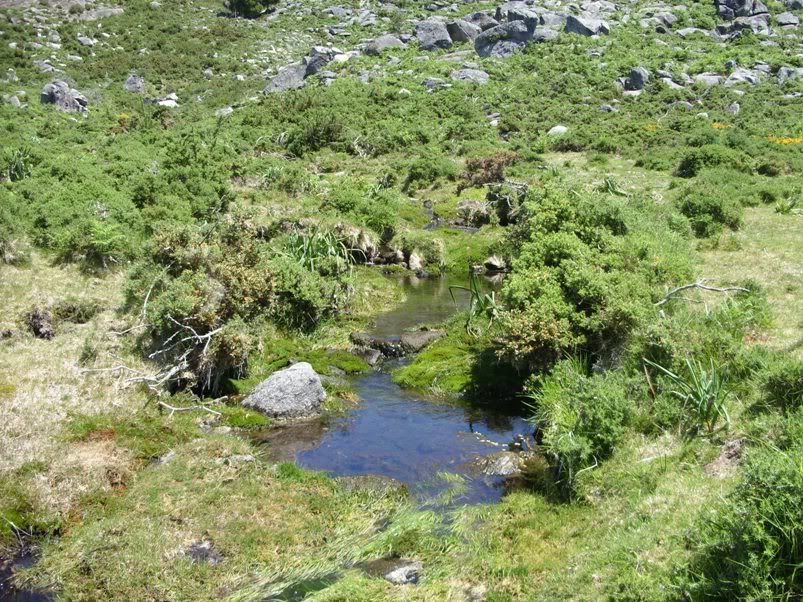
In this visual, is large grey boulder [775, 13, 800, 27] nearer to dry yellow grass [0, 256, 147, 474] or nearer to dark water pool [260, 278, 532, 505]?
dark water pool [260, 278, 532, 505]

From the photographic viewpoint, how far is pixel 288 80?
233 feet

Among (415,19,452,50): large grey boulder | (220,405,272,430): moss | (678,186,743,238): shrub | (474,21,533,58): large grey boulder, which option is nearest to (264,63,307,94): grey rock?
(415,19,452,50): large grey boulder

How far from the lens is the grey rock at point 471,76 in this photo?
69.5 m

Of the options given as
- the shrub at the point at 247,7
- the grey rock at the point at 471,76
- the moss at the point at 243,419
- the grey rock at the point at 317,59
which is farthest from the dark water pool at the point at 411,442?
the shrub at the point at 247,7

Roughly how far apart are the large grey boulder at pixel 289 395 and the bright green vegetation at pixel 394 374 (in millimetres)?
473

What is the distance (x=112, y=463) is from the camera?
1418 cm

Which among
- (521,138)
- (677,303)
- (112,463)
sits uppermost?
(677,303)

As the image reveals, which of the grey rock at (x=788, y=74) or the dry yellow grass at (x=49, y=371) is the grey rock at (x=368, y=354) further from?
the grey rock at (x=788, y=74)

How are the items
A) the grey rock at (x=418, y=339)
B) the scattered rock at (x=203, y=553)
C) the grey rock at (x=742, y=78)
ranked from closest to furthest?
the scattered rock at (x=203, y=553) < the grey rock at (x=418, y=339) < the grey rock at (x=742, y=78)

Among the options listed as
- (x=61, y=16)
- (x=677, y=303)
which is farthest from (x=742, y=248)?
(x=61, y=16)

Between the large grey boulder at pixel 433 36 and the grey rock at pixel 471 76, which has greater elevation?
the large grey boulder at pixel 433 36

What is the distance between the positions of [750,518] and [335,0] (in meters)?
104

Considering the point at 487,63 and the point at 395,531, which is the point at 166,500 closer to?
the point at 395,531

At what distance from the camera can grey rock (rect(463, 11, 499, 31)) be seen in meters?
84.5
